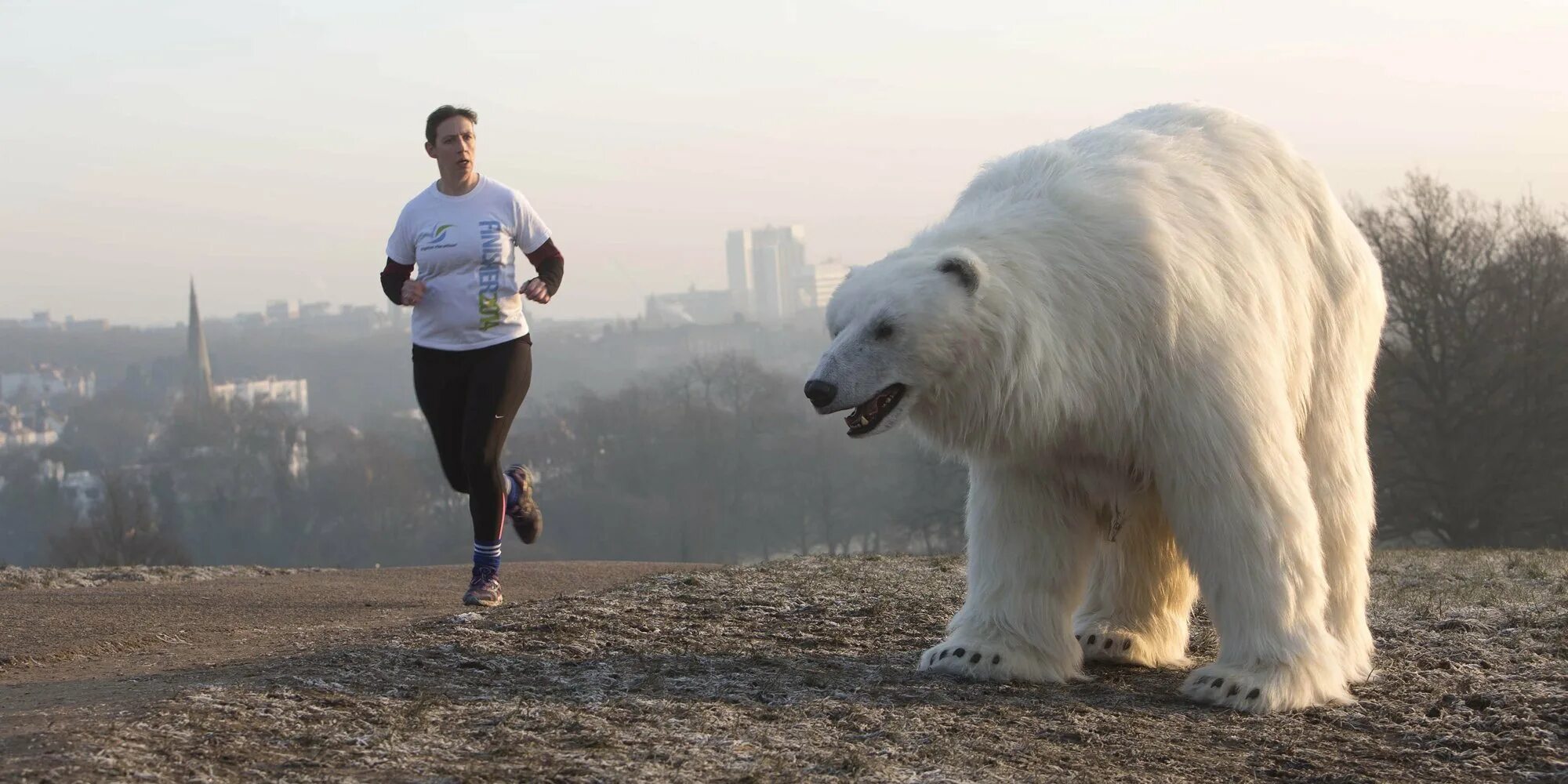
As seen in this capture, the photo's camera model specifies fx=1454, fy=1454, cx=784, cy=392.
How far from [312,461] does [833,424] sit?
2645 centimetres

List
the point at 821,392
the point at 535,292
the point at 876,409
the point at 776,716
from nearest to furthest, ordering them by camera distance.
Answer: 1. the point at 776,716
2. the point at 821,392
3. the point at 876,409
4. the point at 535,292

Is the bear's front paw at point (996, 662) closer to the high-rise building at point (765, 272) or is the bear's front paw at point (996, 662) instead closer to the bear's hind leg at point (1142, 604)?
the bear's hind leg at point (1142, 604)

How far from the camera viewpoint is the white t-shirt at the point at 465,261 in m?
6.25

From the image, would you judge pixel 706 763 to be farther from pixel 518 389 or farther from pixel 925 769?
pixel 518 389

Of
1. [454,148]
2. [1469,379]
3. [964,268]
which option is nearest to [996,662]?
[964,268]

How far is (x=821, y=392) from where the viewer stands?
4523mm

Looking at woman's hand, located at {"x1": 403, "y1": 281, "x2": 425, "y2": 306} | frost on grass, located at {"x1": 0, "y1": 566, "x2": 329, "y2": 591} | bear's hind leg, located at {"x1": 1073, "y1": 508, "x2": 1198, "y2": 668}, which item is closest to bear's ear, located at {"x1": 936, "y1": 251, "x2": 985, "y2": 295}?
bear's hind leg, located at {"x1": 1073, "y1": 508, "x2": 1198, "y2": 668}

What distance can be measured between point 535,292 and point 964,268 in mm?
2473

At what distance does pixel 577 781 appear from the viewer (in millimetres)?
3264

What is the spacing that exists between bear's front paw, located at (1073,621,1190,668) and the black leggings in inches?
100

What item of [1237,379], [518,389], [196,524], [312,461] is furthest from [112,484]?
[1237,379]

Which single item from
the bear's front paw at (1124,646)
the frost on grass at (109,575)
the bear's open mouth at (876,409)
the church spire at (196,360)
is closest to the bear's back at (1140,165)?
the bear's open mouth at (876,409)

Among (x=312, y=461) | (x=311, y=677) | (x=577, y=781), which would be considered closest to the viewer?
(x=577, y=781)

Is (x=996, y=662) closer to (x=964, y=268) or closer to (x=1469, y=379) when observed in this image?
(x=964, y=268)
